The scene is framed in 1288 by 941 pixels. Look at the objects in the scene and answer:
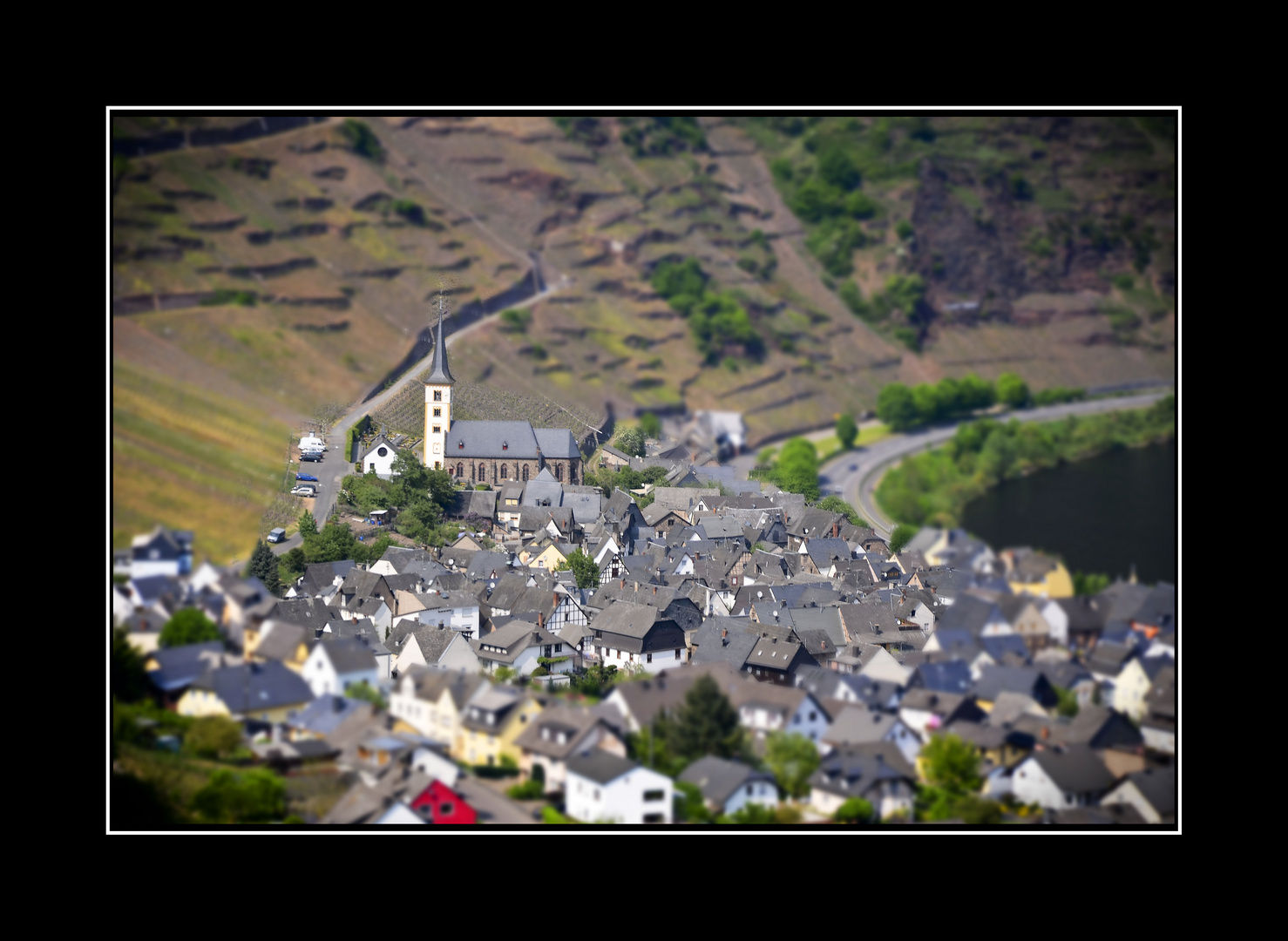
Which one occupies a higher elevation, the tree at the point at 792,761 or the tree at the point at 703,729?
the tree at the point at 703,729

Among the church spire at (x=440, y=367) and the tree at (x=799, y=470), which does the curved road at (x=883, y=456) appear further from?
the church spire at (x=440, y=367)

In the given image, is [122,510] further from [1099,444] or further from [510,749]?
[1099,444]

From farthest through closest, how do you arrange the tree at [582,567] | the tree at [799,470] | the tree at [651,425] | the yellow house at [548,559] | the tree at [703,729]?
1. the tree at [651,425]
2. the tree at [799,470]
3. the yellow house at [548,559]
4. the tree at [582,567]
5. the tree at [703,729]

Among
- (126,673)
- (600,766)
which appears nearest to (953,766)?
(600,766)

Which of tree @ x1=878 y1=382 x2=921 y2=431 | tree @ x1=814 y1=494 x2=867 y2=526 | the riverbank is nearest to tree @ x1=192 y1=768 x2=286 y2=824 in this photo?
the riverbank

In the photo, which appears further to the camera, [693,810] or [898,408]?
[898,408]

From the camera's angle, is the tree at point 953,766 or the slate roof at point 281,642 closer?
the tree at point 953,766

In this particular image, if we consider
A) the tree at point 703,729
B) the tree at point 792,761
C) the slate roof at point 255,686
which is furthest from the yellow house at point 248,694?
the tree at point 792,761

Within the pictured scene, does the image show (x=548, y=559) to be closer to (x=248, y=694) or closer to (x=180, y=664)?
(x=248, y=694)
